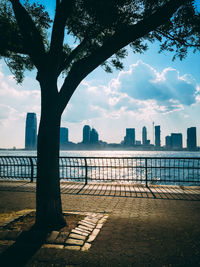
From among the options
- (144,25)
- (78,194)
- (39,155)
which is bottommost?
(78,194)

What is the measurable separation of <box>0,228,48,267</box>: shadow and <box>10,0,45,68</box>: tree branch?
3.81 metres

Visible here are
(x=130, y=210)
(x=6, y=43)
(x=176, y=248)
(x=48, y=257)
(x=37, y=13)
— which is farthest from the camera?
(x=37, y=13)

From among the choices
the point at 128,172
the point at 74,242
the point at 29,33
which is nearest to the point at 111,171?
the point at 128,172

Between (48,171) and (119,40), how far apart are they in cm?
346

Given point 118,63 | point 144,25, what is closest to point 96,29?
point 118,63

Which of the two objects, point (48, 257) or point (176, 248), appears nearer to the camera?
point (48, 257)

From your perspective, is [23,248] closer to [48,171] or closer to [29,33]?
[48,171]

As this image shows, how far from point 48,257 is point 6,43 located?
5005 millimetres

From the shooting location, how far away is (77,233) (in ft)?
12.6

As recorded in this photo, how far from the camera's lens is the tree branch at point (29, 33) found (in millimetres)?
4359

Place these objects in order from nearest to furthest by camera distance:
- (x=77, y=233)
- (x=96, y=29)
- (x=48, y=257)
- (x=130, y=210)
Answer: (x=48, y=257)
(x=77, y=233)
(x=130, y=210)
(x=96, y=29)

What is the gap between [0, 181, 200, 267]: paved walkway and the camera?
9.81ft

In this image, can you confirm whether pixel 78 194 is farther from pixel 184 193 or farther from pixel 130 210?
pixel 184 193

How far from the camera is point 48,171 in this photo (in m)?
4.21
